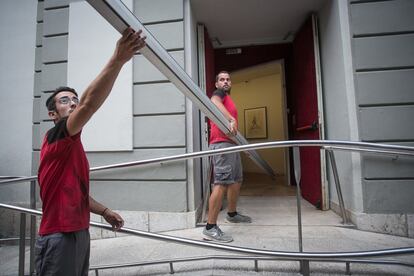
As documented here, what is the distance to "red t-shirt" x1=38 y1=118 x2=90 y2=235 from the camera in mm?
913

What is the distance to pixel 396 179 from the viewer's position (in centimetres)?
230

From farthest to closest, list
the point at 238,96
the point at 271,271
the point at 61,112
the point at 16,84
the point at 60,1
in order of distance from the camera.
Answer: the point at 238,96
the point at 16,84
the point at 60,1
the point at 271,271
the point at 61,112

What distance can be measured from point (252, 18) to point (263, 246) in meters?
2.75

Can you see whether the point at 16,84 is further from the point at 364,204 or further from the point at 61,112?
the point at 364,204

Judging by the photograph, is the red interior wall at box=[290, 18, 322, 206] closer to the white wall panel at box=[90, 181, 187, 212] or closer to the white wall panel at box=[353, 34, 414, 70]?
the white wall panel at box=[353, 34, 414, 70]

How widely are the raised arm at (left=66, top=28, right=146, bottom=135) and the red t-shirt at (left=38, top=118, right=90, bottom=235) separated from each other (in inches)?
4.8

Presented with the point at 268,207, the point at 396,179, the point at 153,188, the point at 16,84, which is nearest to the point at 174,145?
the point at 153,188

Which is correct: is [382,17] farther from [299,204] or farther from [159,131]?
[159,131]

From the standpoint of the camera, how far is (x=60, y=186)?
37.9 inches

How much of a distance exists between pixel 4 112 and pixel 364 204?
14.9 feet

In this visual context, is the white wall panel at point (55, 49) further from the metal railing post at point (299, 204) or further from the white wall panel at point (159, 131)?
the metal railing post at point (299, 204)

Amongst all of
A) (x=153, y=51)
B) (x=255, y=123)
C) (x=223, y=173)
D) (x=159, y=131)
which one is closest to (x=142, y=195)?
(x=159, y=131)

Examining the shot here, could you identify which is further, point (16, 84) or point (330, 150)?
point (16, 84)

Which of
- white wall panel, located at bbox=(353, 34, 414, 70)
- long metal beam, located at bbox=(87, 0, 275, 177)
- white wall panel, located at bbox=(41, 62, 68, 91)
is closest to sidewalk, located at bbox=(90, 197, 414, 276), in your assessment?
long metal beam, located at bbox=(87, 0, 275, 177)
